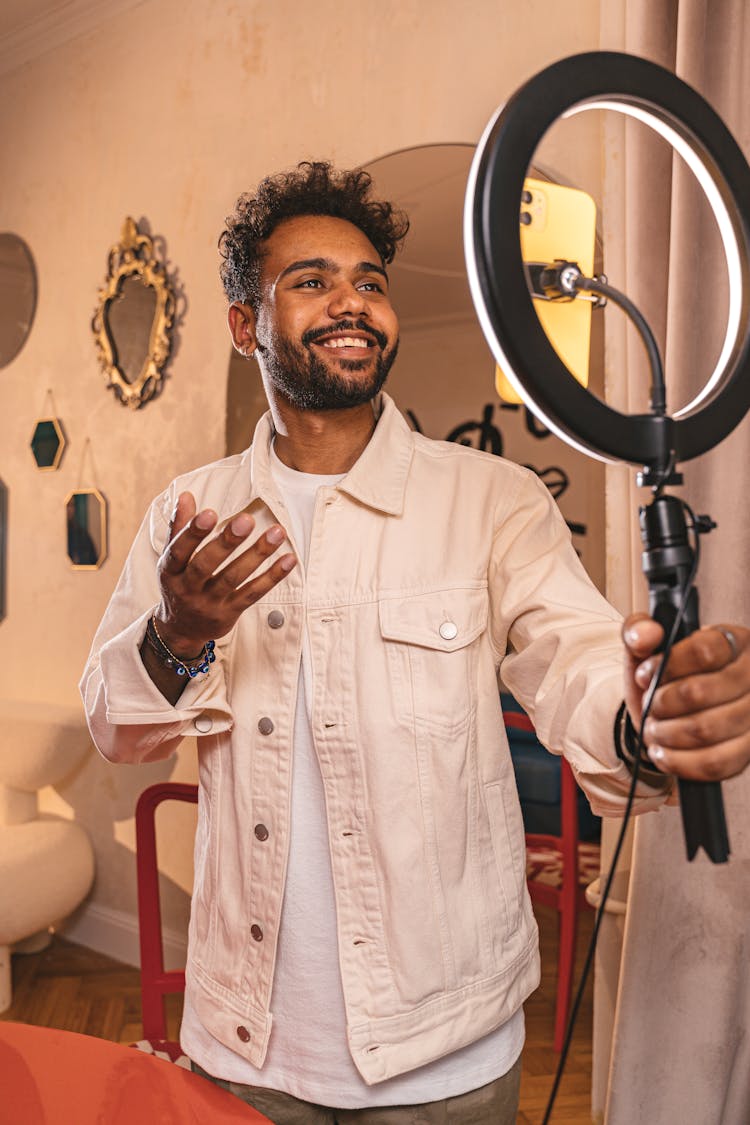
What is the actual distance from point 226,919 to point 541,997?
6.21ft

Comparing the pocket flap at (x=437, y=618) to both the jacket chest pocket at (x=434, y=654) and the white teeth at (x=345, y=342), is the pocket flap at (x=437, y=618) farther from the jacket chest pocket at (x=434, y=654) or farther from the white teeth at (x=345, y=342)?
the white teeth at (x=345, y=342)

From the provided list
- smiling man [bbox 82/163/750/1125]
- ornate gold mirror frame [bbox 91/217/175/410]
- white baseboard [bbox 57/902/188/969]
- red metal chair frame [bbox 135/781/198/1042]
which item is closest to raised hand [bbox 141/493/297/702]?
smiling man [bbox 82/163/750/1125]

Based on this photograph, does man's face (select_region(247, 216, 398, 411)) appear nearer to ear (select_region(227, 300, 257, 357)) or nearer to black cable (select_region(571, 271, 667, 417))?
ear (select_region(227, 300, 257, 357))

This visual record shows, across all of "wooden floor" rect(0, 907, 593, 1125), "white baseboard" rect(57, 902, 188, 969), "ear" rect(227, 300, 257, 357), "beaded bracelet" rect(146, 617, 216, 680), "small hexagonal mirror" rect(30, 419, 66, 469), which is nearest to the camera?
"beaded bracelet" rect(146, 617, 216, 680)

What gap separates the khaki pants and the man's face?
84 centimetres

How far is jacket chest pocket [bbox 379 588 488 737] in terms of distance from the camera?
122 cm

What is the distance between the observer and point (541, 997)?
285 centimetres

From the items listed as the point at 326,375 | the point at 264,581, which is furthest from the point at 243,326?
the point at 264,581

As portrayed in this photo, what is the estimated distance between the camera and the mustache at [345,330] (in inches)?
50.4

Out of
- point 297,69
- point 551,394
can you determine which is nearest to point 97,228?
point 297,69

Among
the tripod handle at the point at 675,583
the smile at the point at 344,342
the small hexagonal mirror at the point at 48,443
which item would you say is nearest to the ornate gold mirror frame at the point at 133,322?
the small hexagonal mirror at the point at 48,443

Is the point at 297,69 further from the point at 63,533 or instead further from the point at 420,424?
the point at 420,424

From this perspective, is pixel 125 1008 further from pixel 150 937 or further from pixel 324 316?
pixel 324 316

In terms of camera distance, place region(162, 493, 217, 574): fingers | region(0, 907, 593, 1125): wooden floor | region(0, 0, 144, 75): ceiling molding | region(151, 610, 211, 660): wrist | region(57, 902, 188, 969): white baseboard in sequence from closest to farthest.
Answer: region(162, 493, 217, 574): fingers, region(151, 610, 211, 660): wrist, region(0, 907, 593, 1125): wooden floor, region(57, 902, 188, 969): white baseboard, region(0, 0, 144, 75): ceiling molding
